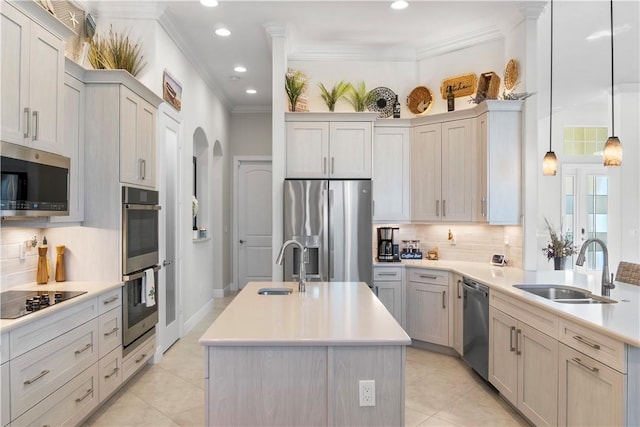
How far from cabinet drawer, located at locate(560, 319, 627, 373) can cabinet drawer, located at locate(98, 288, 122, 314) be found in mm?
2934

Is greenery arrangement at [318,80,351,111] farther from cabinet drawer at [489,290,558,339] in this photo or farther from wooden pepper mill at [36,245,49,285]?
wooden pepper mill at [36,245,49,285]

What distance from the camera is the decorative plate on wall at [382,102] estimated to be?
4676 mm

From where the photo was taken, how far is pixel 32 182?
2.34 m

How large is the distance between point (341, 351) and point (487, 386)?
2076 millimetres

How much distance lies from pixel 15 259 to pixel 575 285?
3937mm

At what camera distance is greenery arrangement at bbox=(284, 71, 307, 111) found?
4.24m

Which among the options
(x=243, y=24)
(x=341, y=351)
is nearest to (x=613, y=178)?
(x=243, y=24)

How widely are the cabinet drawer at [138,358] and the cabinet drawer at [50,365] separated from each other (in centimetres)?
47

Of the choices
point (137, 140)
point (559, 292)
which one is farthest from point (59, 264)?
point (559, 292)

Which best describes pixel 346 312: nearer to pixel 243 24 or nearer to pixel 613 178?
pixel 243 24

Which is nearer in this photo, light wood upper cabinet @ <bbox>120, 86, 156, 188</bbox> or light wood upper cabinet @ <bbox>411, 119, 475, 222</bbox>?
light wood upper cabinet @ <bbox>120, 86, 156, 188</bbox>

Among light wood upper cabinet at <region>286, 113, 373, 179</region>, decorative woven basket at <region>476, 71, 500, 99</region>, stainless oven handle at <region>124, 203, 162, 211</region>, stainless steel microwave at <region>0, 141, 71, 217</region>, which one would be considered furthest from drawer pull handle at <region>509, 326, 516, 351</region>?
stainless steel microwave at <region>0, 141, 71, 217</region>

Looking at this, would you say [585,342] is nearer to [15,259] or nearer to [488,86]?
[488,86]

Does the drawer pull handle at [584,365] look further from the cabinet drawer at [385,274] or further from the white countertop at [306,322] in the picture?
the cabinet drawer at [385,274]
